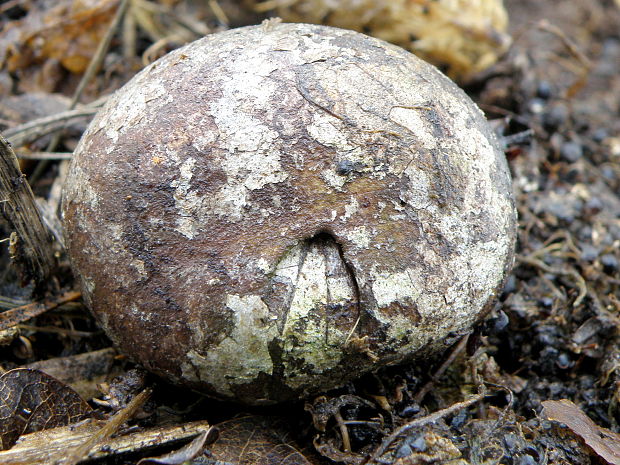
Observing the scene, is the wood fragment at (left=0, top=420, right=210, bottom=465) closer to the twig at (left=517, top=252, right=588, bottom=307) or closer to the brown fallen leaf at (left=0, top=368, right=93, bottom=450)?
the brown fallen leaf at (left=0, top=368, right=93, bottom=450)

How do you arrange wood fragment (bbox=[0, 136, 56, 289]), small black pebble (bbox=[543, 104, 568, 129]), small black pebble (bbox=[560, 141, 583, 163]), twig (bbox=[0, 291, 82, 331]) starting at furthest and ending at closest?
small black pebble (bbox=[543, 104, 568, 129])
small black pebble (bbox=[560, 141, 583, 163])
twig (bbox=[0, 291, 82, 331])
wood fragment (bbox=[0, 136, 56, 289])

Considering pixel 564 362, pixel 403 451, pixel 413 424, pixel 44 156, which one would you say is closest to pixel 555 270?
pixel 564 362

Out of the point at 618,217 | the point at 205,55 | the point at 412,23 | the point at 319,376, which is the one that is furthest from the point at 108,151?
the point at 618,217

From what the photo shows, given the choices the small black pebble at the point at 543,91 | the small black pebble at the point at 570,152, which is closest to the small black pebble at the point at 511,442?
the small black pebble at the point at 570,152

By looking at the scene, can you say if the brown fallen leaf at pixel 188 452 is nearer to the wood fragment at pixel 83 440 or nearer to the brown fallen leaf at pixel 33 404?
the wood fragment at pixel 83 440

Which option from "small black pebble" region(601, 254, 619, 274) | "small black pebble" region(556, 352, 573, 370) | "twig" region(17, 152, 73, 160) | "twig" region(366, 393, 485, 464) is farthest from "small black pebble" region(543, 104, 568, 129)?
"twig" region(17, 152, 73, 160)

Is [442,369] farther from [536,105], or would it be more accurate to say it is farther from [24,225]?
[536,105]
